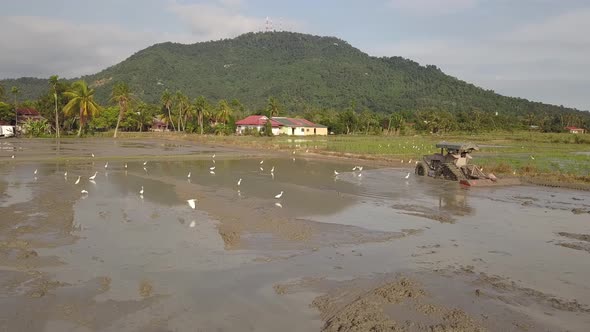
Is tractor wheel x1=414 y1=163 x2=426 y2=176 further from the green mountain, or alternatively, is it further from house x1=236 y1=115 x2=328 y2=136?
the green mountain

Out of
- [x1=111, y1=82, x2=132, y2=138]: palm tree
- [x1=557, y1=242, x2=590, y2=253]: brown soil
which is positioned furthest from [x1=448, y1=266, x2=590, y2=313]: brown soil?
[x1=111, y1=82, x2=132, y2=138]: palm tree

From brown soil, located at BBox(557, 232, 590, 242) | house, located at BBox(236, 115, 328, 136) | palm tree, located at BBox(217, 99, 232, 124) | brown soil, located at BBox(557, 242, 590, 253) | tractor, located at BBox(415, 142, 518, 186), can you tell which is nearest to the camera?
brown soil, located at BBox(557, 242, 590, 253)

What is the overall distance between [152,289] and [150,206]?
8187 mm

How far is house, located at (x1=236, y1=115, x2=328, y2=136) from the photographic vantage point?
82.3 meters

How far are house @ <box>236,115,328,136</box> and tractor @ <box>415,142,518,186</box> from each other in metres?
55.6

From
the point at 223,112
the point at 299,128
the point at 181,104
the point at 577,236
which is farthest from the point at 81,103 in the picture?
the point at 577,236

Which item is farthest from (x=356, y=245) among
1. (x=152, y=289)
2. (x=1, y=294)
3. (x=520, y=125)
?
(x=520, y=125)

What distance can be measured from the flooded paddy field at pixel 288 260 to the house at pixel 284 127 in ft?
205

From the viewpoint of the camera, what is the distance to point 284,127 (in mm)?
83188

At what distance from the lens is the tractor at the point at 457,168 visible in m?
23.0

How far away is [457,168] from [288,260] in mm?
17162

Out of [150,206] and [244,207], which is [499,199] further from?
[150,206]

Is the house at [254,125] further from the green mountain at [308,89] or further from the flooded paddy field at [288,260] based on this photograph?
the flooded paddy field at [288,260]

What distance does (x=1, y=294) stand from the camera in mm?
7508
